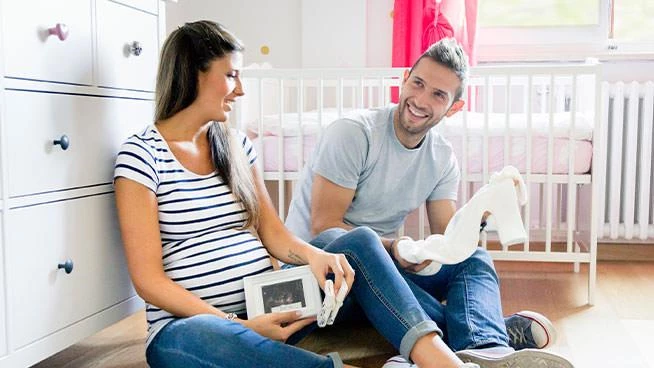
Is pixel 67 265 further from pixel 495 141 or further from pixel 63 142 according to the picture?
pixel 495 141

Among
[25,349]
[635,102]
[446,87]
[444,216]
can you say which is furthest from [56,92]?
A: [635,102]

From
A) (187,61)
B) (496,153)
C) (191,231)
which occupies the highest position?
(187,61)

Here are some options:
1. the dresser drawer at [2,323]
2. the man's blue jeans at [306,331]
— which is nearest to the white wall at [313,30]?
the man's blue jeans at [306,331]

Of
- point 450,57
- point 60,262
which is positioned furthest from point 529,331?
point 60,262

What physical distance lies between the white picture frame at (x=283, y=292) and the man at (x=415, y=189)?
0.71 ft

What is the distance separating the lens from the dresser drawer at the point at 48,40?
1262 millimetres

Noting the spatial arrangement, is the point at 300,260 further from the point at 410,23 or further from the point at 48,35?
the point at 410,23

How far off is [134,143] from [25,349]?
420 mm

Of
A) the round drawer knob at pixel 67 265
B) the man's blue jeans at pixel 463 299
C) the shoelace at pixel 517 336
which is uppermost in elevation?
the round drawer knob at pixel 67 265

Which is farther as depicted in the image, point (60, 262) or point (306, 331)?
point (306, 331)

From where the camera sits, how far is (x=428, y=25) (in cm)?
322

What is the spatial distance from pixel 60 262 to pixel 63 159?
0.62 feet

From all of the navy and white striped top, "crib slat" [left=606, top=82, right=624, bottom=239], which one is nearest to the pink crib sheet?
"crib slat" [left=606, top=82, right=624, bottom=239]

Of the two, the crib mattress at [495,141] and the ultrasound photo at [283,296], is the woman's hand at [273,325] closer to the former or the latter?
the ultrasound photo at [283,296]
